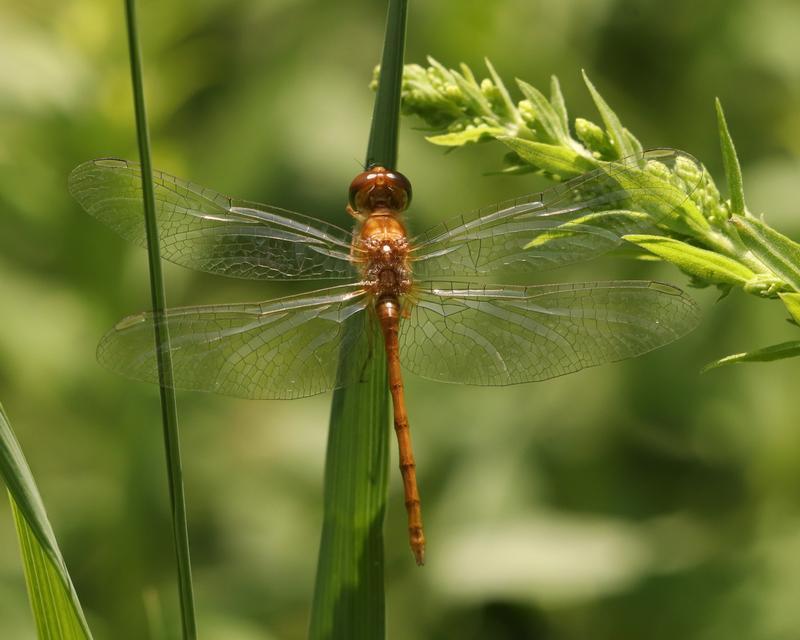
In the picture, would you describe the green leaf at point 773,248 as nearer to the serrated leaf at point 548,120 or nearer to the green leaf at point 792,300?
the green leaf at point 792,300

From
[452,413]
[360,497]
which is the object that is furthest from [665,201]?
[452,413]

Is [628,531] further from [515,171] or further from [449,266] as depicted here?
[515,171]

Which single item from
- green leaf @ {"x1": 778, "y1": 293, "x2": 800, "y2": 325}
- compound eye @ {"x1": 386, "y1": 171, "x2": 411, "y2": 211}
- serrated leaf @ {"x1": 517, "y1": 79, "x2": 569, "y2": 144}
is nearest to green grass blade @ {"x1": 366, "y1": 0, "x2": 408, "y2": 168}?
serrated leaf @ {"x1": 517, "y1": 79, "x2": 569, "y2": 144}

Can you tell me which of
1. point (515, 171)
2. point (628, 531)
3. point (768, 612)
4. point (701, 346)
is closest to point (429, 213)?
point (701, 346)

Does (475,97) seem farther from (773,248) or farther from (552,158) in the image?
(773,248)

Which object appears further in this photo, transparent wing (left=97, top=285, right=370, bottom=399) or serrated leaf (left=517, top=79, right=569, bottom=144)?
transparent wing (left=97, top=285, right=370, bottom=399)

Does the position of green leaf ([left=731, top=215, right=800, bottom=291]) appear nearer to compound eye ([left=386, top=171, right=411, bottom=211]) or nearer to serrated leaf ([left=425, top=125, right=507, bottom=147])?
serrated leaf ([left=425, top=125, right=507, bottom=147])
